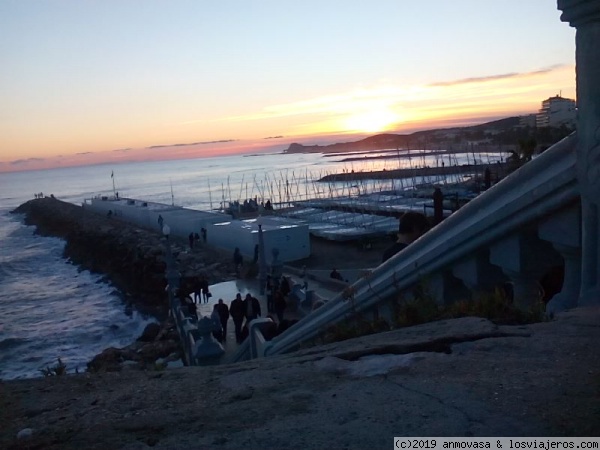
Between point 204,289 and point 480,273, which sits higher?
point 480,273

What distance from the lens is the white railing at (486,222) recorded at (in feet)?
9.97

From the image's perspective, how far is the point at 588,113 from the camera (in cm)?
283

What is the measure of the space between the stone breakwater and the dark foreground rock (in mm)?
20183

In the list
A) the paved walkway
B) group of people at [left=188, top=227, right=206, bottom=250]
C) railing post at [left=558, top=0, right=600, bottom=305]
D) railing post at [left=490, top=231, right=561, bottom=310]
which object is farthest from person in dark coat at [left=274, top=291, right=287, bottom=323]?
group of people at [left=188, top=227, right=206, bottom=250]

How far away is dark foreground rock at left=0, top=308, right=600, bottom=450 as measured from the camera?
2217mm

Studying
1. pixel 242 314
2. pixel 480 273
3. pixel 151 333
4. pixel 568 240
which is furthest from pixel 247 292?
pixel 568 240

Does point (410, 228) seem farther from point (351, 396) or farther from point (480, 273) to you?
point (351, 396)

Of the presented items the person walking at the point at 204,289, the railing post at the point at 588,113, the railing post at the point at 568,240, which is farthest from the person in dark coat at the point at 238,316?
the railing post at the point at 588,113

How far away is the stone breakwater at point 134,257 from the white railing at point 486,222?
19145mm

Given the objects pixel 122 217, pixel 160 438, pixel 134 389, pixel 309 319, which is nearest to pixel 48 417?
pixel 134 389

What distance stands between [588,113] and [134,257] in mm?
33810

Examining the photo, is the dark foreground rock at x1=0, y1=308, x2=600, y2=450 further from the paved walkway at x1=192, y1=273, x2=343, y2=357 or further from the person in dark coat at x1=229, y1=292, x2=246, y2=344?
the paved walkway at x1=192, y1=273, x2=343, y2=357

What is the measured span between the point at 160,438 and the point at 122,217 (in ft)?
179

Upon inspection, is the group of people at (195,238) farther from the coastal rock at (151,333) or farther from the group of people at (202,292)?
the group of people at (202,292)
